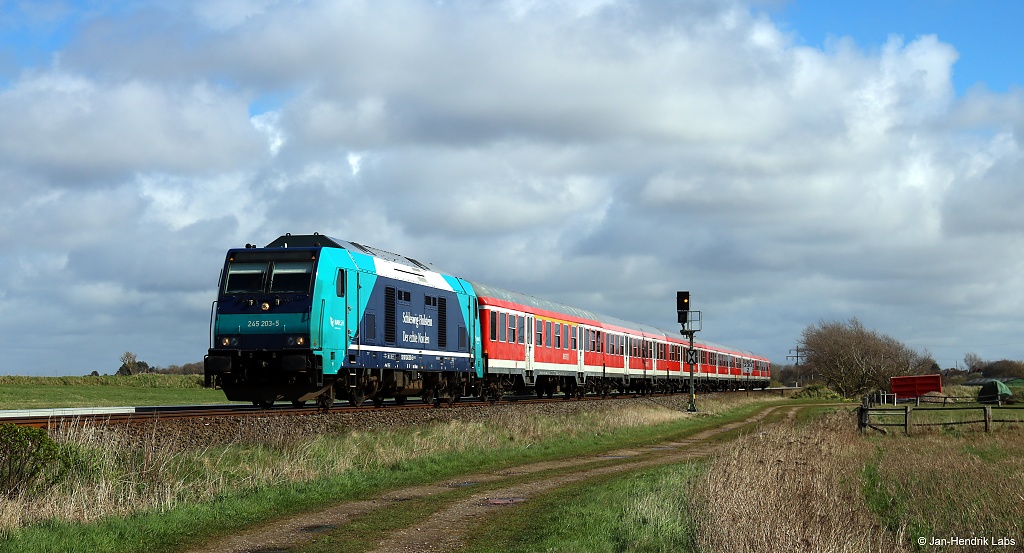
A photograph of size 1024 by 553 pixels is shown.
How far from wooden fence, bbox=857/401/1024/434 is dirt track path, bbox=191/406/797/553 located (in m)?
14.4

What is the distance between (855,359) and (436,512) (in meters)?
102

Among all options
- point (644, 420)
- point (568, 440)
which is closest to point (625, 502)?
point (568, 440)

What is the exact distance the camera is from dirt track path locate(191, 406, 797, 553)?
508 inches

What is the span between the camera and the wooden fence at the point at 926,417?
35750 mm

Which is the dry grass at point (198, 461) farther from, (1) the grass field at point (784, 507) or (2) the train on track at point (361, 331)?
(1) the grass field at point (784, 507)

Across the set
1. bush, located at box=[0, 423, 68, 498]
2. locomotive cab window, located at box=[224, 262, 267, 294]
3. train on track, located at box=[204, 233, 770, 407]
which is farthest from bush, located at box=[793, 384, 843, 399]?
bush, located at box=[0, 423, 68, 498]

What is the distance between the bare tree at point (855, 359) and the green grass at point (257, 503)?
282 ft

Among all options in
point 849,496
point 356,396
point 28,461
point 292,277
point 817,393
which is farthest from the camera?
point 817,393

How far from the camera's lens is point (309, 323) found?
25.4 meters

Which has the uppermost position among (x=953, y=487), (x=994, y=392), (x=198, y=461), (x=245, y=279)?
(x=245, y=279)

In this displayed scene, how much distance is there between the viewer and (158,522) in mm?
13867

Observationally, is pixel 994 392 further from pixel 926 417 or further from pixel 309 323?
pixel 309 323

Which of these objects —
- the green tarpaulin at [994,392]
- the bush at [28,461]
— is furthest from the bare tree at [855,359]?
the bush at [28,461]

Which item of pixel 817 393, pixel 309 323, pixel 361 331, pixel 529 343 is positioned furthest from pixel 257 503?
pixel 817 393
